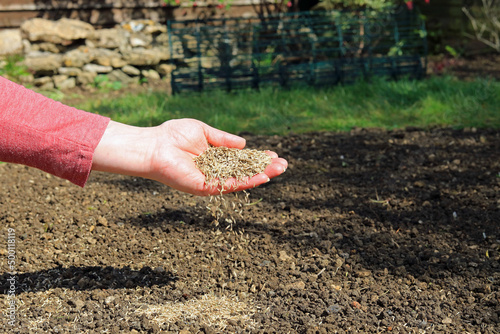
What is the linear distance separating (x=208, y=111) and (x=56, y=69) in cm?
293

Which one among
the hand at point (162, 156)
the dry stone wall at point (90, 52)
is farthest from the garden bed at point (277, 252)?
the dry stone wall at point (90, 52)

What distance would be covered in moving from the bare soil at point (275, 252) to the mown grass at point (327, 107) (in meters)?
1.10

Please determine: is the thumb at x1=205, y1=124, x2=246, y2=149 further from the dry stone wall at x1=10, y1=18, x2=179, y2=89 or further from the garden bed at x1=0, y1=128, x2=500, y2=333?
the dry stone wall at x1=10, y1=18, x2=179, y2=89

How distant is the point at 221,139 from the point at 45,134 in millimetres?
926

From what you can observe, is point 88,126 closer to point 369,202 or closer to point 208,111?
point 369,202

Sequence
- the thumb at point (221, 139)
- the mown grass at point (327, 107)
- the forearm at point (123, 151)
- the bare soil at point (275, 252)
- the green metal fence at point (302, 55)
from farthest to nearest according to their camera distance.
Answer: the green metal fence at point (302, 55), the mown grass at point (327, 107), the thumb at point (221, 139), the bare soil at point (275, 252), the forearm at point (123, 151)

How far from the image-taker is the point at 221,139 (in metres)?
2.61

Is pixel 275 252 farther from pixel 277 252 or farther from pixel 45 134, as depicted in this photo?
pixel 45 134

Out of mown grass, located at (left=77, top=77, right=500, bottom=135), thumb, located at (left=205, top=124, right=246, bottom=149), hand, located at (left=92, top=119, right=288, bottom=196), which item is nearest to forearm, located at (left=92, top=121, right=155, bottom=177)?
hand, located at (left=92, top=119, right=288, bottom=196)

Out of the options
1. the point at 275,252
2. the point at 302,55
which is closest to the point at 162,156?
the point at 275,252

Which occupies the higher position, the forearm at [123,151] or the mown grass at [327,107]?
the forearm at [123,151]

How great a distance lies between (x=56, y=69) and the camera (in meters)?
7.19

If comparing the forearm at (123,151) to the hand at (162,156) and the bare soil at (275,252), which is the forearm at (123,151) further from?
the bare soil at (275,252)

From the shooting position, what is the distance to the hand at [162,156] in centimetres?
213
